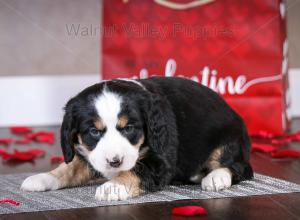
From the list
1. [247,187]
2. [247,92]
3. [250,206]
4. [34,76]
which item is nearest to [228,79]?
[247,92]

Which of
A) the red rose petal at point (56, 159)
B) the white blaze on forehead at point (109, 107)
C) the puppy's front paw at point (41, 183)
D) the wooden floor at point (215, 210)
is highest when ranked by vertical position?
the white blaze on forehead at point (109, 107)

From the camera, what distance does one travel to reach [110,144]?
2490mm

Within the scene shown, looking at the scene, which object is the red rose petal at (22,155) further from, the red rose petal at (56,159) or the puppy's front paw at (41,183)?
the puppy's front paw at (41,183)

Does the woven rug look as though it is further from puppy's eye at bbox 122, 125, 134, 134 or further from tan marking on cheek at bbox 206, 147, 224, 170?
puppy's eye at bbox 122, 125, 134, 134

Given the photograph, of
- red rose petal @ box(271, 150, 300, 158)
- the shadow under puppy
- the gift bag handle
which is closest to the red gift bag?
the gift bag handle

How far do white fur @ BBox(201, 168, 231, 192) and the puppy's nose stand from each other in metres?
0.43

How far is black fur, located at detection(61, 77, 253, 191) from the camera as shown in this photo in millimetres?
2627

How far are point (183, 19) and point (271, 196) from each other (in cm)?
205

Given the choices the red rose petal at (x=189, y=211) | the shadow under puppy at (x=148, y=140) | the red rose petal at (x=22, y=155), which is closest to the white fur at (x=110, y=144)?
the shadow under puppy at (x=148, y=140)

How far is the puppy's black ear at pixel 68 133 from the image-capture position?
2.64 meters

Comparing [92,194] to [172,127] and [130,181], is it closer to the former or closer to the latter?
[130,181]

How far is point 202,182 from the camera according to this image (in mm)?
2789

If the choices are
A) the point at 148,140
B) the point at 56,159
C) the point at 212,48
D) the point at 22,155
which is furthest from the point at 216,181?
the point at 212,48

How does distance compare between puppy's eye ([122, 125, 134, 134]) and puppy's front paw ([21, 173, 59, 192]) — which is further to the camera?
puppy's front paw ([21, 173, 59, 192])
